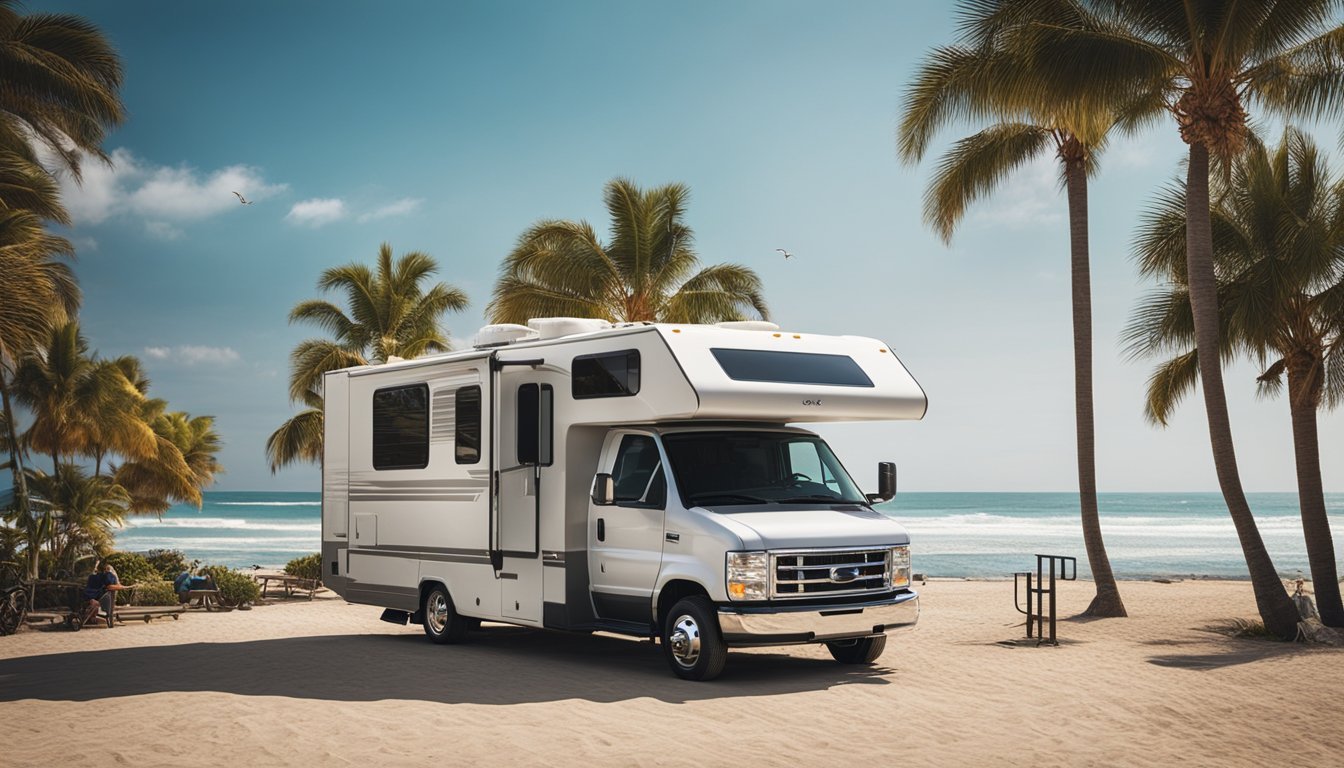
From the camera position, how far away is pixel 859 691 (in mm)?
11266

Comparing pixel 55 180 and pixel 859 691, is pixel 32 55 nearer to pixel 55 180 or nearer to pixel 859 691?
pixel 55 180

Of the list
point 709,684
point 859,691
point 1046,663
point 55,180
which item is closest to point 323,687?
point 709,684

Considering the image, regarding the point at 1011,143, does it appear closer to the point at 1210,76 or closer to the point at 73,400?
the point at 1210,76

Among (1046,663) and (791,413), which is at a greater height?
(791,413)

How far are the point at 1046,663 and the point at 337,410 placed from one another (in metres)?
9.32

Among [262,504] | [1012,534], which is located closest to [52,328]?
[1012,534]

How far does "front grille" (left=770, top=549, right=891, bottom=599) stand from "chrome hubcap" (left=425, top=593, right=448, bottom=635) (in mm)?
5036

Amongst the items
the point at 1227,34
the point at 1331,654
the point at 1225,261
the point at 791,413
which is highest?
the point at 1227,34

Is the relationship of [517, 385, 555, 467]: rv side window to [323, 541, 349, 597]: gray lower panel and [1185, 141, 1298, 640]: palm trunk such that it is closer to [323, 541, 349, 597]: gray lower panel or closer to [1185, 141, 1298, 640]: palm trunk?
[323, 541, 349, 597]: gray lower panel

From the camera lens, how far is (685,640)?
11.7 metres

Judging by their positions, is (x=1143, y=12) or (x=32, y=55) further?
(x=32, y=55)

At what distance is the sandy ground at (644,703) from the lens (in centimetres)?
872

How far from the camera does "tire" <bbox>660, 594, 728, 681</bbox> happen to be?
37.5 feet

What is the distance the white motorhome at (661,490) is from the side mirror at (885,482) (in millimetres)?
23
